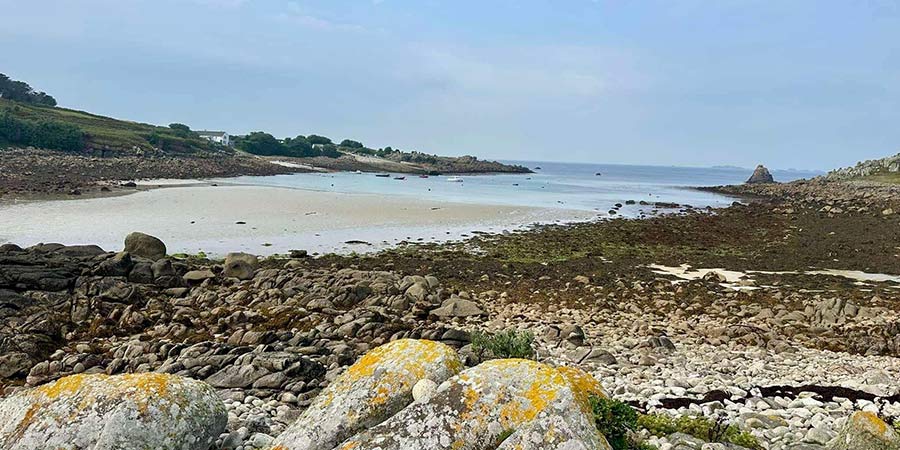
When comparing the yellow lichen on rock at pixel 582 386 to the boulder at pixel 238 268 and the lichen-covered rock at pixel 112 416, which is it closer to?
the lichen-covered rock at pixel 112 416

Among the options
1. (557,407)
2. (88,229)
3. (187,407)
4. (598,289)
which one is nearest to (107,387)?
(187,407)

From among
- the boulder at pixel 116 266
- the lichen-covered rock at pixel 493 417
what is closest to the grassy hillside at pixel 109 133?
the boulder at pixel 116 266

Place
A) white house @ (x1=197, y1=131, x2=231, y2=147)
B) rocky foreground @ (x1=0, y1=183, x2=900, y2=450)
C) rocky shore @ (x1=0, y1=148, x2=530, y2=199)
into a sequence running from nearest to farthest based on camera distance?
rocky foreground @ (x1=0, y1=183, x2=900, y2=450) < rocky shore @ (x1=0, y1=148, x2=530, y2=199) < white house @ (x1=197, y1=131, x2=231, y2=147)

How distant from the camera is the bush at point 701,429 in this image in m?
6.50

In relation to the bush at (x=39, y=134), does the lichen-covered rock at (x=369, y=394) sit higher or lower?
lower

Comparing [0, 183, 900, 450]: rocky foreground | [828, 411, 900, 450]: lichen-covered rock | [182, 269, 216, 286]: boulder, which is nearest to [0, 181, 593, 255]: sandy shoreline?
[0, 183, 900, 450]: rocky foreground

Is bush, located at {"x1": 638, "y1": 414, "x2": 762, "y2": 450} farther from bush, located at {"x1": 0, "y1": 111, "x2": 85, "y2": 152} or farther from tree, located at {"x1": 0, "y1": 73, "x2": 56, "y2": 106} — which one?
tree, located at {"x1": 0, "y1": 73, "x2": 56, "y2": 106}

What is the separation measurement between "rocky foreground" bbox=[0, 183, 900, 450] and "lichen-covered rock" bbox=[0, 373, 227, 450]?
3cm

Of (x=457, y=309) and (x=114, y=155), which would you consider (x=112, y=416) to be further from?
(x=114, y=155)

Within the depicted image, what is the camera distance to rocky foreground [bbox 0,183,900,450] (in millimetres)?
5602

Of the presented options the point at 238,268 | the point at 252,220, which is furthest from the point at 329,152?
the point at 238,268

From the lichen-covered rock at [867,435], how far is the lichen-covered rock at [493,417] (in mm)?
2843

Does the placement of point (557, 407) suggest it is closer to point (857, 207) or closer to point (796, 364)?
point (796, 364)

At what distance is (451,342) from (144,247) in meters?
13.9
